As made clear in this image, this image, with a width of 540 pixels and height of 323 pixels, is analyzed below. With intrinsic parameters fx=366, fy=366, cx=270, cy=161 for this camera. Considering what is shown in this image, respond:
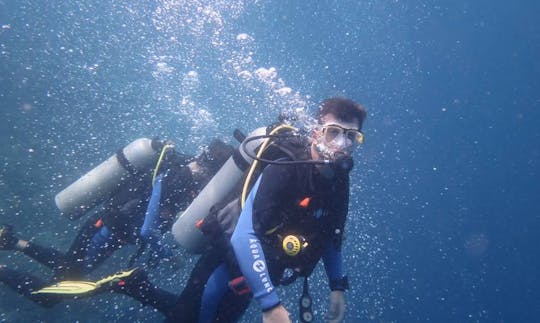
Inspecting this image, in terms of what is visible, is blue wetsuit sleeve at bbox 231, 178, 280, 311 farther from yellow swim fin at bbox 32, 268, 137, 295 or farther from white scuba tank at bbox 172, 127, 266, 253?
yellow swim fin at bbox 32, 268, 137, 295

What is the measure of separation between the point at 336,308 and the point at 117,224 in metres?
2.65

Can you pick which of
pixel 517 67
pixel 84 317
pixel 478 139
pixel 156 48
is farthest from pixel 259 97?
pixel 478 139

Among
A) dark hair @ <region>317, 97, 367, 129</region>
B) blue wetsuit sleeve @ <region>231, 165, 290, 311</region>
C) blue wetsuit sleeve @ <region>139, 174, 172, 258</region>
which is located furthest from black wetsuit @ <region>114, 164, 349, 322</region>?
blue wetsuit sleeve @ <region>139, 174, 172, 258</region>

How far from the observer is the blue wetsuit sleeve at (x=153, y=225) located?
3941mm

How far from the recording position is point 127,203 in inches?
173

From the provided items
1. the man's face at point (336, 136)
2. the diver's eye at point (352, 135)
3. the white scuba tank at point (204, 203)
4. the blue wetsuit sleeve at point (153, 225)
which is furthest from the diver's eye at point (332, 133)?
the blue wetsuit sleeve at point (153, 225)

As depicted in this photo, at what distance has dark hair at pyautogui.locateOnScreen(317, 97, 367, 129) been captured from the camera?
3.04 metres

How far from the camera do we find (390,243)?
62.2 meters

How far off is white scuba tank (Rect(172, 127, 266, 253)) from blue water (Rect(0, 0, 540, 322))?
437cm

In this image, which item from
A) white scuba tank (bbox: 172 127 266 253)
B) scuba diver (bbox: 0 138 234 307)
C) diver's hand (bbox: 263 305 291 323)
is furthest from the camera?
scuba diver (bbox: 0 138 234 307)

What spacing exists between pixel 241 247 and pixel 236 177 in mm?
1310

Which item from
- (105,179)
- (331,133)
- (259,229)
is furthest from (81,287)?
(331,133)

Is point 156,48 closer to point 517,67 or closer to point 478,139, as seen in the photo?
point 517,67

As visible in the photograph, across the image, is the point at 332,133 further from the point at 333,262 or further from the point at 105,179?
the point at 105,179
